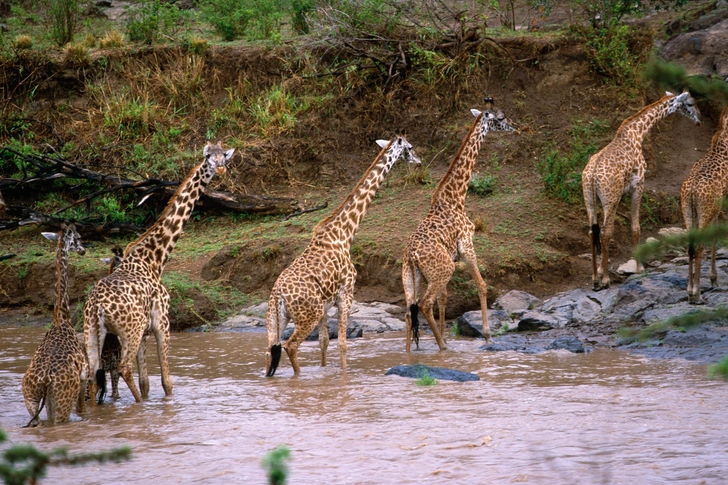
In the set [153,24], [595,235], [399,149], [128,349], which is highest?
[153,24]

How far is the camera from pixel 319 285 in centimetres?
929

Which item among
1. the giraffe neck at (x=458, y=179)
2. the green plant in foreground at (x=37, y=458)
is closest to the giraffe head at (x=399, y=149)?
the giraffe neck at (x=458, y=179)

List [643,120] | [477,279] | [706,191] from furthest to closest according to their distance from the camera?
[643,120]
[706,191]
[477,279]

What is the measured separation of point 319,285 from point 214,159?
5.72 ft

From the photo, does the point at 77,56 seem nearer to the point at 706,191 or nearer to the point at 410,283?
the point at 410,283

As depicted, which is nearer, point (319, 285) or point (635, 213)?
point (319, 285)

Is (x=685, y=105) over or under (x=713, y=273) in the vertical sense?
over

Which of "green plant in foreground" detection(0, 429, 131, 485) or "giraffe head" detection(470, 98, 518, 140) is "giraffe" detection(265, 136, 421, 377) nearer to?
"giraffe head" detection(470, 98, 518, 140)

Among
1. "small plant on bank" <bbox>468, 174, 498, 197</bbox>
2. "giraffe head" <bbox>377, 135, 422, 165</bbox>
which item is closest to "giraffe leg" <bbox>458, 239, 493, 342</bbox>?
"giraffe head" <bbox>377, 135, 422, 165</bbox>

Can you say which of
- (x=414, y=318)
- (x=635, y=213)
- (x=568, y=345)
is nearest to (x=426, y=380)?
(x=414, y=318)

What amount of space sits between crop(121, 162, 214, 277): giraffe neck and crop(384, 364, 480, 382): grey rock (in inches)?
104

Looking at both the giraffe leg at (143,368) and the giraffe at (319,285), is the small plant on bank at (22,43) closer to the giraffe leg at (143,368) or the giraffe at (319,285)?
the giraffe at (319,285)

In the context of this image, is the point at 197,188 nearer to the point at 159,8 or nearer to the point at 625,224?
the point at 625,224

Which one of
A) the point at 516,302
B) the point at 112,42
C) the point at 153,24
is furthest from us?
the point at 112,42
